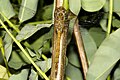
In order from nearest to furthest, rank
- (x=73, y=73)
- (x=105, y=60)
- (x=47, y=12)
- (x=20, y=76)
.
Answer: (x=105, y=60), (x=20, y=76), (x=73, y=73), (x=47, y=12)

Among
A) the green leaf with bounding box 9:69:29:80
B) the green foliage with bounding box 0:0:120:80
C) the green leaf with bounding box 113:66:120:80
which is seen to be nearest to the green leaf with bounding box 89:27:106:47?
the green foliage with bounding box 0:0:120:80

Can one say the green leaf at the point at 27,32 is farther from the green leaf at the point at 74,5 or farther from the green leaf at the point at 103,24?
the green leaf at the point at 103,24

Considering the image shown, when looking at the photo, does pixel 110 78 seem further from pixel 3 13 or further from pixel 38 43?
pixel 3 13

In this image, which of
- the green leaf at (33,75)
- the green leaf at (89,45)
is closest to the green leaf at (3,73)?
the green leaf at (33,75)

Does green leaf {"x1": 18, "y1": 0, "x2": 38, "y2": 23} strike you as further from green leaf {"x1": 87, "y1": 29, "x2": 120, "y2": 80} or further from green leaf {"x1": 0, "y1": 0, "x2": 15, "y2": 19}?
green leaf {"x1": 87, "y1": 29, "x2": 120, "y2": 80}

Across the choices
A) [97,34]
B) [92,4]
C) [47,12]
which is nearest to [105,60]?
[92,4]

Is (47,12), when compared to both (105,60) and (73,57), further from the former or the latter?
(105,60)
